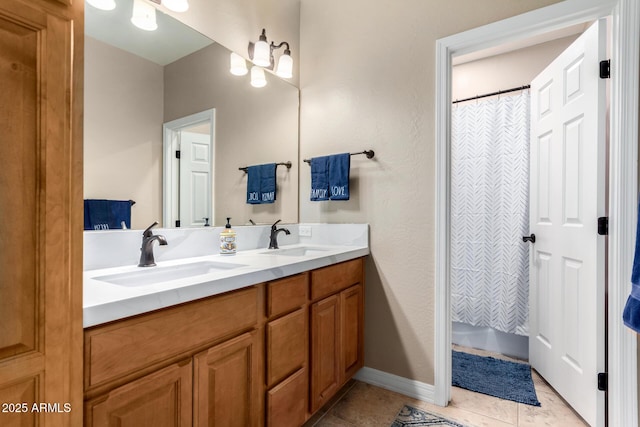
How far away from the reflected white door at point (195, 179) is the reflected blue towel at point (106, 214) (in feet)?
0.89

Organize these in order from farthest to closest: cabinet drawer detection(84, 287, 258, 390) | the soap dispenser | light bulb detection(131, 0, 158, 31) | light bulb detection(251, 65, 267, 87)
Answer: light bulb detection(251, 65, 267, 87), the soap dispenser, light bulb detection(131, 0, 158, 31), cabinet drawer detection(84, 287, 258, 390)

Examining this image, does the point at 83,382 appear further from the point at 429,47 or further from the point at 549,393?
the point at 549,393

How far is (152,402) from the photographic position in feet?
2.88

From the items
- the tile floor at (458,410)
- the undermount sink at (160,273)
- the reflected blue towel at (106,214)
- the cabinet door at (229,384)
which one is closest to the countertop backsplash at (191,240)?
the reflected blue towel at (106,214)

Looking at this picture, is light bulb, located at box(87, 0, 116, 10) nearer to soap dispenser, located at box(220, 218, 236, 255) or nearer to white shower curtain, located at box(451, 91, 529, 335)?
soap dispenser, located at box(220, 218, 236, 255)

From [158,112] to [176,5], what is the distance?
0.54 metres

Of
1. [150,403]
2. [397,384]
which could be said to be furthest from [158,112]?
[397,384]

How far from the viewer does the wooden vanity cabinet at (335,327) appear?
1557mm

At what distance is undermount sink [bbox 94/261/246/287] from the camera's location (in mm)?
→ 1196

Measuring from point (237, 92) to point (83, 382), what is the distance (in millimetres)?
1671

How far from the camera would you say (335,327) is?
1723 millimetres

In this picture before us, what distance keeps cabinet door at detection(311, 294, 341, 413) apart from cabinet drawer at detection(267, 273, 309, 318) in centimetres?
13

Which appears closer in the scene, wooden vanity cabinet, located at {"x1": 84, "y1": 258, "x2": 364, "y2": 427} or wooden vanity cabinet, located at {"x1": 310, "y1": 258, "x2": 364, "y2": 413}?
wooden vanity cabinet, located at {"x1": 84, "y1": 258, "x2": 364, "y2": 427}

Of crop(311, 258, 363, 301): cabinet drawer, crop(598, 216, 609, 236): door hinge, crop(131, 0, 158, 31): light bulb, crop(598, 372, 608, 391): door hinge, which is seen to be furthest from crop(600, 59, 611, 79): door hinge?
crop(131, 0, 158, 31): light bulb
